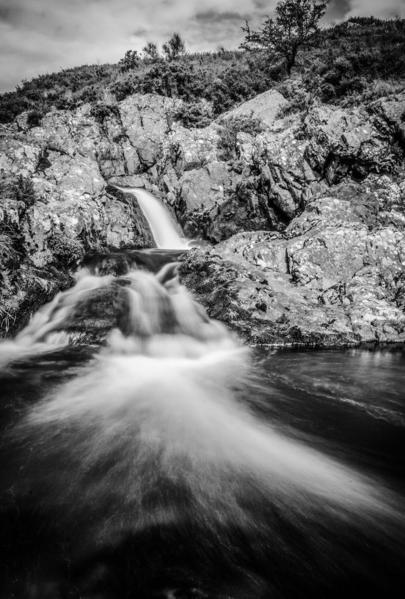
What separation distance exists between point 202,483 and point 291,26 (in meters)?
29.5

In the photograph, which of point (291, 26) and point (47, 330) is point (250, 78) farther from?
point (47, 330)

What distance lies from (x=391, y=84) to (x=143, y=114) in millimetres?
13403

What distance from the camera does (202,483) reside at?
3.01 metres

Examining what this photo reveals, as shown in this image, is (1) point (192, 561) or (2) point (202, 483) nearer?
(1) point (192, 561)

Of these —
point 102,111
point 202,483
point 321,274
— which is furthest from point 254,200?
point 102,111

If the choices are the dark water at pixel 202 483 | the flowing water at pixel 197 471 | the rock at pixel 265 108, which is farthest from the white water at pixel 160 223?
the dark water at pixel 202 483

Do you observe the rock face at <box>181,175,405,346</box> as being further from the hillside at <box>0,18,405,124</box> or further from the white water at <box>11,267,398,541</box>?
the hillside at <box>0,18,405,124</box>

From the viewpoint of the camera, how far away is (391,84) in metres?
13.4

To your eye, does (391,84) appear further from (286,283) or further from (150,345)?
(150,345)

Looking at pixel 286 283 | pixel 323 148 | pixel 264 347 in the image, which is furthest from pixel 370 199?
pixel 264 347

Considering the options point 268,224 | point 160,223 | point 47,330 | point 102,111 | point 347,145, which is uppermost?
point 102,111

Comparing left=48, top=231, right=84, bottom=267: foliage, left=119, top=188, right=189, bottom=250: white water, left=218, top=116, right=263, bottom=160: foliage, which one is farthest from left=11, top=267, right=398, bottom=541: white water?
left=218, top=116, right=263, bottom=160: foliage

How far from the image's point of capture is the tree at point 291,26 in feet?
73.6

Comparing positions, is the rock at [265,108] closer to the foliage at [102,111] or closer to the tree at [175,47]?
the foliage at [102,111]
